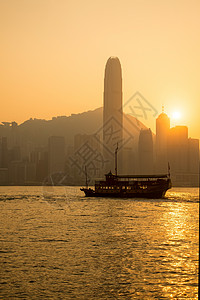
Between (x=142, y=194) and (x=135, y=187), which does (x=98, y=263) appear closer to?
(x=142, y=194)

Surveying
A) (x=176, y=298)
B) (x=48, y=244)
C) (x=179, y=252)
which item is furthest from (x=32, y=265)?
(x=179, y=252)

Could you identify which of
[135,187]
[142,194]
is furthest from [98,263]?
[135,187]

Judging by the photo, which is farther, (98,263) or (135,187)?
(135,187)

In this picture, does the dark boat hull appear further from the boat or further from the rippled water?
the rippled water

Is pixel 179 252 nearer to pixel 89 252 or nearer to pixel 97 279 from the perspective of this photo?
pixel 89 252

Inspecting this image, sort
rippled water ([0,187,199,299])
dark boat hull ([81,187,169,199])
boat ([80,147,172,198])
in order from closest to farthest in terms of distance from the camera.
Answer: rippled water ([0,187,199,299]) < boat ([80,147,172,198]) < dark boat hull ([81,187,169,199])

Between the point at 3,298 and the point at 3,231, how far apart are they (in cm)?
3634

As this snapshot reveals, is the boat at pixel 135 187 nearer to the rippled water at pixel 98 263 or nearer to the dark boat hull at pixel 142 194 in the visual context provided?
the dark boat hull at pixel 142 194

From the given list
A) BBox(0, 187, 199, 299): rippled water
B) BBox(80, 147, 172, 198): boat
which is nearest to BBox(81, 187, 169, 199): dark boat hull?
BBox(80, 147, 172, 198): boat

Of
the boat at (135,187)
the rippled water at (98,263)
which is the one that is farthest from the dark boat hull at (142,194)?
the rippled water at (98,263)

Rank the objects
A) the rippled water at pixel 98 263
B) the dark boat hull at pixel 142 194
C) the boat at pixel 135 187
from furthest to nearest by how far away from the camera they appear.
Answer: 1. the dark boat hull at pixel 142 194
2. the boat at pixel 135 187
3. the rippled water at pixel 98 263

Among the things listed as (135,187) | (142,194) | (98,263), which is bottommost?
(142,194)

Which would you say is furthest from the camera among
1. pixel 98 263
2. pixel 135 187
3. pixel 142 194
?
pixel 135 187

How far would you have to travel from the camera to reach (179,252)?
43.3 m
